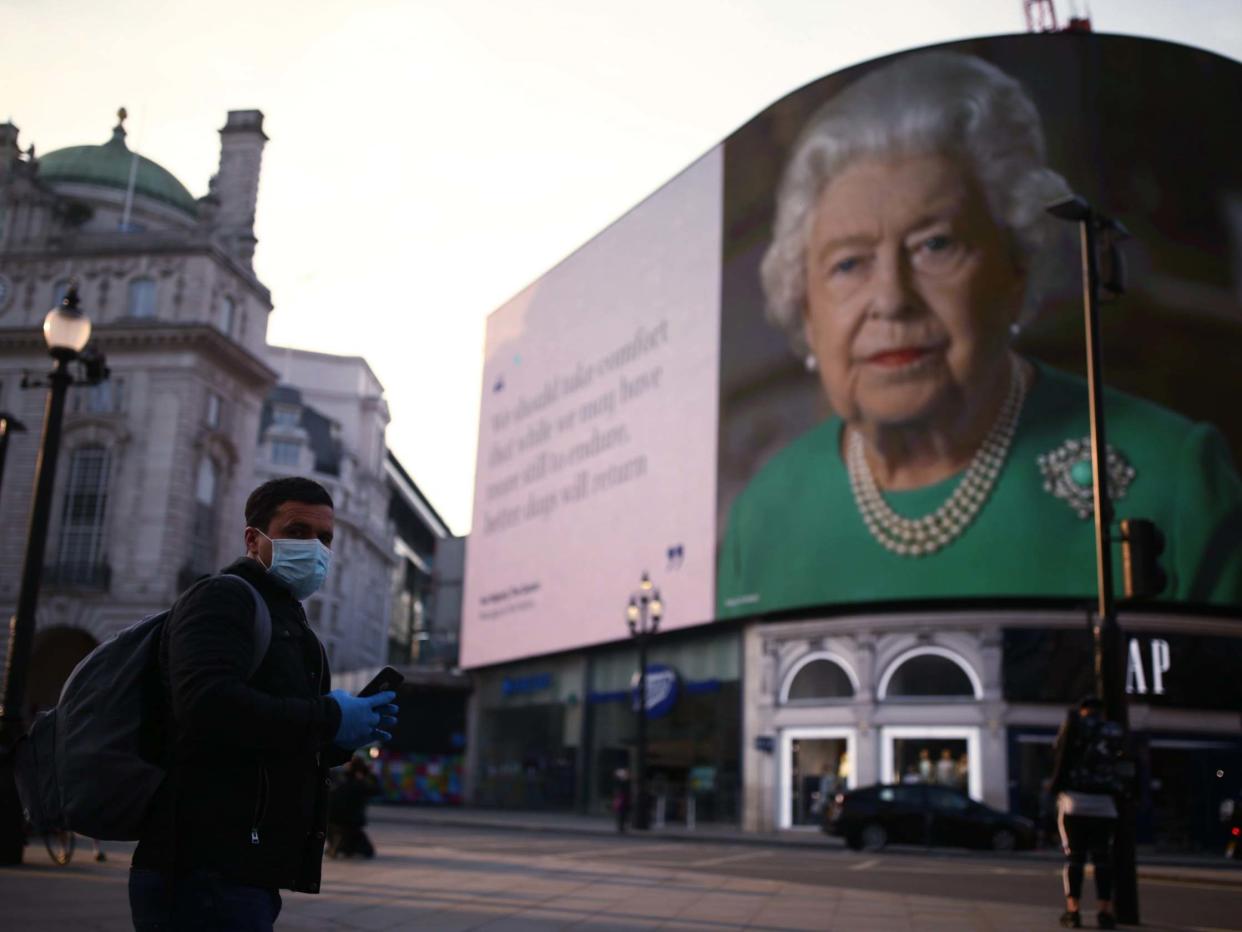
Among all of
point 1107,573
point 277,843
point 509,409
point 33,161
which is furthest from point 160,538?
point 277,843

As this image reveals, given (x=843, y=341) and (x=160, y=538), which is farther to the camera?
(x=160, y=538)

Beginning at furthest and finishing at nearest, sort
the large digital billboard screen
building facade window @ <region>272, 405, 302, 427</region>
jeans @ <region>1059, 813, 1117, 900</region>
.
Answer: building facade window @ <region>272, 405, 302, 427</region> < the large digital billboard screen < jeans @ <region>1059, 813, 1117, 900</region>

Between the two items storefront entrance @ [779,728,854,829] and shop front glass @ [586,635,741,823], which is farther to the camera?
shop front glass @ [586,635,741,823]

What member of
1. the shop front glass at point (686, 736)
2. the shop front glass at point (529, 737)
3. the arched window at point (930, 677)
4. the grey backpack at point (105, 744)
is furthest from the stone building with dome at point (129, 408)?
the grey backpack at point (105, 744)

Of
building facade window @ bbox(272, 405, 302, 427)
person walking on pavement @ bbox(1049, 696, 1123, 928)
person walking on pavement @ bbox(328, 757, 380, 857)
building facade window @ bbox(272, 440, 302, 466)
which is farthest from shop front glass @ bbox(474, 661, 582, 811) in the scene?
person walking on pavement @ bbox(1049, 696, 1123, 928)

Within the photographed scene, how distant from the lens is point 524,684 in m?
56.6

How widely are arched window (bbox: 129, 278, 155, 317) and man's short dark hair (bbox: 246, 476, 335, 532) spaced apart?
54967 mm

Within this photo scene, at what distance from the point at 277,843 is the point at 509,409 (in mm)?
57333

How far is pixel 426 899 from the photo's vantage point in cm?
1214

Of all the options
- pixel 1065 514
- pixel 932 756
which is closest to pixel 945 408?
pixel 1065 514

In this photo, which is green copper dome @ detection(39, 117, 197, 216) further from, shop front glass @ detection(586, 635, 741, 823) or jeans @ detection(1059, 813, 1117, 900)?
jeans @ detection(1059, 813, 1117, 900)

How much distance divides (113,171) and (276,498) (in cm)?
6676

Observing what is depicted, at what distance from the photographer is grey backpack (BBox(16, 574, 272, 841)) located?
3.42 meters

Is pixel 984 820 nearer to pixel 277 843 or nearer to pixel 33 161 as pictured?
pixel 277 843
